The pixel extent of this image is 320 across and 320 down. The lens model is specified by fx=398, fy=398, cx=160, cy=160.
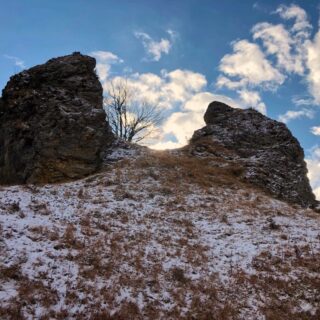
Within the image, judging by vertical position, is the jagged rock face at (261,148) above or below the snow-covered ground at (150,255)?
above

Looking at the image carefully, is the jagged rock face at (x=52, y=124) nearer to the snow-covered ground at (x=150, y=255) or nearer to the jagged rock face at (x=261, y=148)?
the snow-covered ground at (x=150, y=255)

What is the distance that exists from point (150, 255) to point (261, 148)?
17.8 m

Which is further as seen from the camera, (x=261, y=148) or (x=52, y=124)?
(x=261, y=148)

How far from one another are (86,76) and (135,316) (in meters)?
20.7

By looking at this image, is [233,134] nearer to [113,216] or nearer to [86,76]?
[86,76]

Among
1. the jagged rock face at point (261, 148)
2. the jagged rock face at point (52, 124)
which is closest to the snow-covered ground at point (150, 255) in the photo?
the jagged rock face at point (52, 124)

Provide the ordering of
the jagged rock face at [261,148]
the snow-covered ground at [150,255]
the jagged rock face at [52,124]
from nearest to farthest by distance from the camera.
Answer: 1. the snow-covered ground at [150,255]
2. the jagged rock face at [52,124]
3. the jagged rock face at [261,148]

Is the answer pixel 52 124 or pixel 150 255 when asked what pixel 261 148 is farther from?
pixel 150 255

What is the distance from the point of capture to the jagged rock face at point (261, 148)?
83.6ft

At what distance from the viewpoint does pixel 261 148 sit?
29016 mm

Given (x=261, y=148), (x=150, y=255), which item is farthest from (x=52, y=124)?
(x=261, y=148)

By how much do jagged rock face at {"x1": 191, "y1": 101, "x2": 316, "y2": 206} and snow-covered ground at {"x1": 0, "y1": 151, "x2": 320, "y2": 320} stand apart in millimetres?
4636

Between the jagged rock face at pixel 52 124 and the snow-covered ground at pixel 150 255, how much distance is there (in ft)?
7.70

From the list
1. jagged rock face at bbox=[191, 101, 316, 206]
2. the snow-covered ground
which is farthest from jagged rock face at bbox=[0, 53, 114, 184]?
jagged rock face at bbox=[191, 101, 316, 206]
